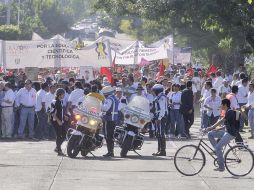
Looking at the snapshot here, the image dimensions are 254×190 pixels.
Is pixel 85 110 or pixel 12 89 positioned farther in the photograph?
pixel 12 89

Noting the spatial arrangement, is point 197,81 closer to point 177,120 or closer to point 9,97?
point 177,120

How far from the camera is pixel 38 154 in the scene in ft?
73.9

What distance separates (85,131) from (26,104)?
21.4 ft

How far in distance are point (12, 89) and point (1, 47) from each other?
4494 millimetres

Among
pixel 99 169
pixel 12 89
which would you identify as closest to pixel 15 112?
pixel 12 89

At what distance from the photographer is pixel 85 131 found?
70.6ft

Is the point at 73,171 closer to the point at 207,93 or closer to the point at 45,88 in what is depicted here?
the point at 45,88

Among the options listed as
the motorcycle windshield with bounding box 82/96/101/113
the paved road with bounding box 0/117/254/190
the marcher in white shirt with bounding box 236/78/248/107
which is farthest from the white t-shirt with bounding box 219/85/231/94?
the motorcycle windshield with bounding box 82/96/101/113

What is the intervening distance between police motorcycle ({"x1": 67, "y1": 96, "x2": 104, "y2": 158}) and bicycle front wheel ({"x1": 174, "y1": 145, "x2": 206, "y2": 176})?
3464 millimetres

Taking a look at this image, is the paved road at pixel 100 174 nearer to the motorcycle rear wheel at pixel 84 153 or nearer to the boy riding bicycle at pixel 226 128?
the motorcycle rear wheel at pixel 84 153

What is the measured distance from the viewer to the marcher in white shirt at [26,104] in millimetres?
27664

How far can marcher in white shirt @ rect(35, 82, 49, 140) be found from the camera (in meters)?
27.5

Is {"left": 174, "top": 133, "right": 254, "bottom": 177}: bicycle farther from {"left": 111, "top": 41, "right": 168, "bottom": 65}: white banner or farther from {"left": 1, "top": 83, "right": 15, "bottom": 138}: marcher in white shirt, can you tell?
{"left": 111, "top": 41, "right": 168, "bottom": 65}: white banner

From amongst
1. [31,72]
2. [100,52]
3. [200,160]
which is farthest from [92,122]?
[31,72]
